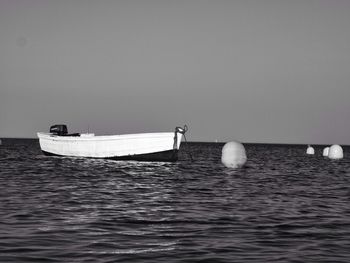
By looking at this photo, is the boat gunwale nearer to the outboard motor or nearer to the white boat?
the white boat

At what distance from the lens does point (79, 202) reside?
20453mm

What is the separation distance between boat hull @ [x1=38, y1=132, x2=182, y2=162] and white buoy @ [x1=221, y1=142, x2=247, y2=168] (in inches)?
181

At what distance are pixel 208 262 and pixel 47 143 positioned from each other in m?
51.6

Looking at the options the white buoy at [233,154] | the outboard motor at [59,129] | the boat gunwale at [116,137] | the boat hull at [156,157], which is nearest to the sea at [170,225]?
the white buoy at [233,154]

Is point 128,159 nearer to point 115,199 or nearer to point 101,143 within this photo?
point 101,143

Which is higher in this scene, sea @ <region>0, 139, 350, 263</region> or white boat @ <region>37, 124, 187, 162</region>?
white boat @ <region>37, 124, 187, 162</region>

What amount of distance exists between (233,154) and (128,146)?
31.9ft

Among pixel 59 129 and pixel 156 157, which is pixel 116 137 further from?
pixel 59 129

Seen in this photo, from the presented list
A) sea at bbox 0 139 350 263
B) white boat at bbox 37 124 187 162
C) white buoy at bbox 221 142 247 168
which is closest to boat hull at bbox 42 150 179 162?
white boat at bbox 37 124 187 162

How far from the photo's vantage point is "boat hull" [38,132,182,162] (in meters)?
49.7

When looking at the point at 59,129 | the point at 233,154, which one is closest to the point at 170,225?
the point at 233,154

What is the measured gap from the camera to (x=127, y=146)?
166ft

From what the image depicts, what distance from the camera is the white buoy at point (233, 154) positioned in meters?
47.8

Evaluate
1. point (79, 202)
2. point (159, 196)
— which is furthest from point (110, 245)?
point (159, 196)
